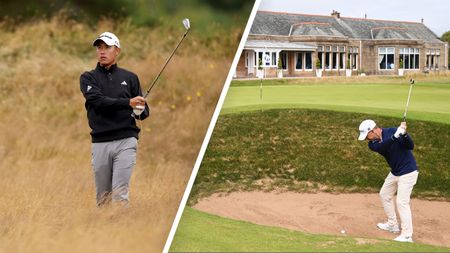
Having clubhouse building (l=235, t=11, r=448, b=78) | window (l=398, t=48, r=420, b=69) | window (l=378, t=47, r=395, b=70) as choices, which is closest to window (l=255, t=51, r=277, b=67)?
clubhouse building (l=235, t=11, r=448, b=78)

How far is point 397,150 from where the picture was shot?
17.5 ft

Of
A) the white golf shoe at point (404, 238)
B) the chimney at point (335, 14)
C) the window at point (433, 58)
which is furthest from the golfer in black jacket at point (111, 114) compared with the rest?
the window at point (433, 58)

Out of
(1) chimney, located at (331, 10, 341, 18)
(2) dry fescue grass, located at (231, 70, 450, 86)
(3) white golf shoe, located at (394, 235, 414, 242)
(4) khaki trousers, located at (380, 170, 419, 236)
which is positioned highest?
(1) chimney, located at (331, 10, 341, 18)

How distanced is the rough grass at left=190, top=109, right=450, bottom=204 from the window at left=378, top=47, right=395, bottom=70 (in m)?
0.57

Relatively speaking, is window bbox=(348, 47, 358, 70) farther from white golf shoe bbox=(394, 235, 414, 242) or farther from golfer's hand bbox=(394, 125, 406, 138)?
white golf shoe bbox=(394, 235, 414, 242)

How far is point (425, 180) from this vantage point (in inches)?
225

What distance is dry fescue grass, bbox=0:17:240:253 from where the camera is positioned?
5594 millimetres

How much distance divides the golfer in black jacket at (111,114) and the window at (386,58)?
7.62 ft

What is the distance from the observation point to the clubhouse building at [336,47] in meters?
5.96

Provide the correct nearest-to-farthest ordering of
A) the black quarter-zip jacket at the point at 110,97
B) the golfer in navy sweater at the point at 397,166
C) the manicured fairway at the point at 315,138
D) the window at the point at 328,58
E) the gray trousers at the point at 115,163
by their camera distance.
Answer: the black quarter-zip jacket at the point at 110,97
the gray trousers at the point at 115,163
the golfer in navy sweater at the point at 397,166
the manicured fairway at the point at 315,138
the window at the point at 328,58

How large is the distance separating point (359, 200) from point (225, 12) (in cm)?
348

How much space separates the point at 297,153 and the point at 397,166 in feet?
2.97

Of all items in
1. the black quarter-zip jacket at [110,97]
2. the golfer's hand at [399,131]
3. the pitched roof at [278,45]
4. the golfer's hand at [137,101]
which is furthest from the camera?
the pitched roof at [278,45]

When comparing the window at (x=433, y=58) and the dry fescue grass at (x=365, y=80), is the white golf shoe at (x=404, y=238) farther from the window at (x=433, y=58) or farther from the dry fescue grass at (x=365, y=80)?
the window at (x=433, y=58)
